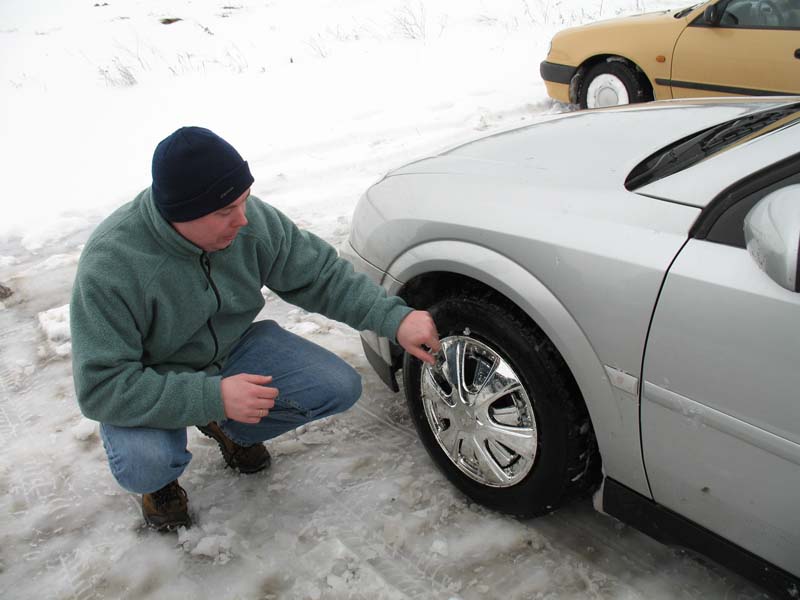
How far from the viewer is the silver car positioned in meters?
1.36

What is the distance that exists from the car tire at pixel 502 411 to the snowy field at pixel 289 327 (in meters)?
0.19

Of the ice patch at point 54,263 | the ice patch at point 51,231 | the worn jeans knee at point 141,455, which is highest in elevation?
the worn jeans knee at point 141,455

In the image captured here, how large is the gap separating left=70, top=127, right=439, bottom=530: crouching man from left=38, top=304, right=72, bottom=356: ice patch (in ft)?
4.73

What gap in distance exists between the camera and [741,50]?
4.62 metres

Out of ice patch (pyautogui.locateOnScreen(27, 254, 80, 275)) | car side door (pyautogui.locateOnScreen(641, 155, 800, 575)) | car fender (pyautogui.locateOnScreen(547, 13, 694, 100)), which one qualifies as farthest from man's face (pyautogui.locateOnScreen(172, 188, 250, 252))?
car fender (pyautogui.locateOnScreen(547, 13, 694, 100))

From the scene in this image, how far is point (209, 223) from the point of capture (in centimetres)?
181

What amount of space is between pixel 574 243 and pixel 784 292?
49 cm

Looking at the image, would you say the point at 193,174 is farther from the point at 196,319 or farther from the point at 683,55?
the point at 683,55

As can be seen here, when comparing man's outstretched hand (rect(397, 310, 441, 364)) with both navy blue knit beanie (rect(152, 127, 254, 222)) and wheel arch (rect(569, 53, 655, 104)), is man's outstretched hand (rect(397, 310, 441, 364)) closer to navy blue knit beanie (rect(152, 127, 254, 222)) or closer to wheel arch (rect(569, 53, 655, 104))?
navy blue knit beanie (rect(152, 127, 254, 222))

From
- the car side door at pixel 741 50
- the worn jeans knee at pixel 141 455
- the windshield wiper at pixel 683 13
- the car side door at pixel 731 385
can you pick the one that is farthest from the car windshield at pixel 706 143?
the windshield wiper at pixel 683 13

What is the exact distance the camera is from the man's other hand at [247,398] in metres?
1.80

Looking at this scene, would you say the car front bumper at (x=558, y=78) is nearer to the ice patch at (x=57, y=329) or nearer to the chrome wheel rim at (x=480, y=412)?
the ice patch at (x=57, y=329)

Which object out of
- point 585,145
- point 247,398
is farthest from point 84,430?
point 585,145

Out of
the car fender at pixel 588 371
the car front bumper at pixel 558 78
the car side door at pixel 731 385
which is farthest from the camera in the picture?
the car front bumper at pixel 558 78
